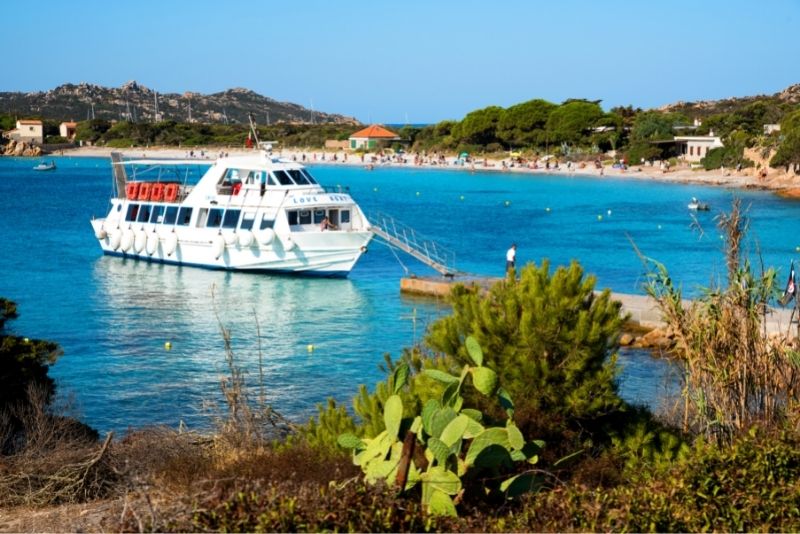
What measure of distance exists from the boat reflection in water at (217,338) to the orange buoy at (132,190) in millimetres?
2934

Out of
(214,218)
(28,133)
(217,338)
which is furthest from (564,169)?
(28,133)

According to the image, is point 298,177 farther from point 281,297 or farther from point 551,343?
point 551,343

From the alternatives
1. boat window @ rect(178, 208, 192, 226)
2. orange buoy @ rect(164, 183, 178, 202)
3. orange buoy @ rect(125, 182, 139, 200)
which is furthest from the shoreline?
boat window @ rect(178, 208, 192, 226)

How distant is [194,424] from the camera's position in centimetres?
1708

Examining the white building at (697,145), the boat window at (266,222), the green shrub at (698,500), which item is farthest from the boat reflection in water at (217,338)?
the white building at (697,145)

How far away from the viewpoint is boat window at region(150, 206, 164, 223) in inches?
1432

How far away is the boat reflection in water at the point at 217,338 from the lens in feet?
63.0

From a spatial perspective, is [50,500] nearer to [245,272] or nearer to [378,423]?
[378,423]

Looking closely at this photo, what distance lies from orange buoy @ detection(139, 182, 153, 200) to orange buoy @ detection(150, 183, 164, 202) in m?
0.19

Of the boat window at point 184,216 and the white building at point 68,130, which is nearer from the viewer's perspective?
the boat window at point 184,216

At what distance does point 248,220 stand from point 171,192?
4108mm

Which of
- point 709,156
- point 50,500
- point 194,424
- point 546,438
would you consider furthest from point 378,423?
point 709,156

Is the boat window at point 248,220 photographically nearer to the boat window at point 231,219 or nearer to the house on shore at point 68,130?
the boat window at point 231,219

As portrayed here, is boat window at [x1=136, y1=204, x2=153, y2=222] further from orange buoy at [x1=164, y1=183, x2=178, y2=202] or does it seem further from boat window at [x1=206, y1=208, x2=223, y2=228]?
boat window at [x1=206, y1=208, x2=223, y2=228]
